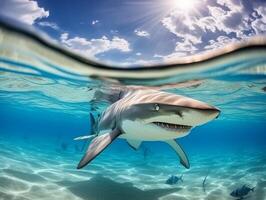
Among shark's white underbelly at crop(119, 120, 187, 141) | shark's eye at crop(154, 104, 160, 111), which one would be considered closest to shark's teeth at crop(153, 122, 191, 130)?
shark's white underbelly at crop(119, 120, 187, 141)

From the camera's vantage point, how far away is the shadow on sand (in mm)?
8781

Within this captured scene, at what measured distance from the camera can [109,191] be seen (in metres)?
9.41

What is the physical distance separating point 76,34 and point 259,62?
7.71 m

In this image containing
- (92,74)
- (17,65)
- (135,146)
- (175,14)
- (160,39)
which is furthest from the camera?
(17,65)

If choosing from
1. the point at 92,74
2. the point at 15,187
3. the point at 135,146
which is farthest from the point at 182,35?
the point at 15,187

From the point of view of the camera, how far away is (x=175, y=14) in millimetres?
7547

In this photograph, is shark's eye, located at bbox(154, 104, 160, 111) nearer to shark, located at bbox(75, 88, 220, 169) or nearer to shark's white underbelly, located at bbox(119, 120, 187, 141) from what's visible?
shark, located at bbox(75, 88, 220, 169)

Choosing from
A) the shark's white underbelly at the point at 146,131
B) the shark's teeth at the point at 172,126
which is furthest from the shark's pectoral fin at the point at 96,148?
the shark's teeth at the point at 172,126

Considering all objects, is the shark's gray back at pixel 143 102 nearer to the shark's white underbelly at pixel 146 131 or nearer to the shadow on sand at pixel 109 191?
the shark's white underbelly at pixel 146 131

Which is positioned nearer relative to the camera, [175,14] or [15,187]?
[175,14]

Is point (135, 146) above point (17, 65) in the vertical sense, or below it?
below

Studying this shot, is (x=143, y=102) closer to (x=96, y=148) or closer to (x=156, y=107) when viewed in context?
(x=156, y=107)

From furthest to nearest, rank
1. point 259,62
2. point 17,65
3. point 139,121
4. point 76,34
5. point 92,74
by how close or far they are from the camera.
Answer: point 17,65 < point 92,74 < point 259,62 < point 76,34 < point 139,121

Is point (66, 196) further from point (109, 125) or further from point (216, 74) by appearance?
point (216, 74)
